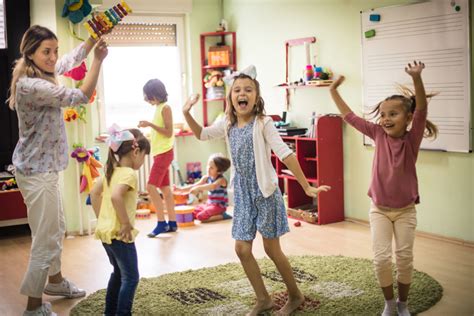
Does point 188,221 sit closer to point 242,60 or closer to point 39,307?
point 242,60

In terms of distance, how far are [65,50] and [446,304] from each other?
3.45 metres

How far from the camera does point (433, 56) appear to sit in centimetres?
456

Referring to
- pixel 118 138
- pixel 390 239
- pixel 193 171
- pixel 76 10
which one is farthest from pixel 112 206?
pixel 193 171

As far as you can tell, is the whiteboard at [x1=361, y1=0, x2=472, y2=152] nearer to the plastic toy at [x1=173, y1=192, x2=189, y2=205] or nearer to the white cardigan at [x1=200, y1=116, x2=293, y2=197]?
the white cardigan at [x1=200, y1=116, x2=293, y2=197]

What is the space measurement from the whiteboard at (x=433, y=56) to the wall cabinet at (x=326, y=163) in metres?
0.44

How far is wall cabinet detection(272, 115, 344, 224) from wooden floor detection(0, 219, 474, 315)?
6.2 inches

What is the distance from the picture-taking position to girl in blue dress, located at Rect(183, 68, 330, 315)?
306 cm

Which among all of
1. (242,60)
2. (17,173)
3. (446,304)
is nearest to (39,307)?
(17,173)

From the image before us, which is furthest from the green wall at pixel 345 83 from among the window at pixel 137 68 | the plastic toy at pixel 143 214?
the plastic toy at pixel 143 214

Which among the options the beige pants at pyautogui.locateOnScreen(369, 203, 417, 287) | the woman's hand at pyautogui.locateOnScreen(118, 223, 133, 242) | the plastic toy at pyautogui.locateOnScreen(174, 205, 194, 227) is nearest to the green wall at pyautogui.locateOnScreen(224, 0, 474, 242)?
the plastic toy at pyautogui.locateOnScreen(174, 205, 194, 227)

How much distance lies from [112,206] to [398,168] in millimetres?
1323

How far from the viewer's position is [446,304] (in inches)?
130

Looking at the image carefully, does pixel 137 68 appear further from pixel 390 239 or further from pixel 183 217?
pixel 390 239

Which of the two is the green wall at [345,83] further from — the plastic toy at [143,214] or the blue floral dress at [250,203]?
the blue floral dress at [250,203]
